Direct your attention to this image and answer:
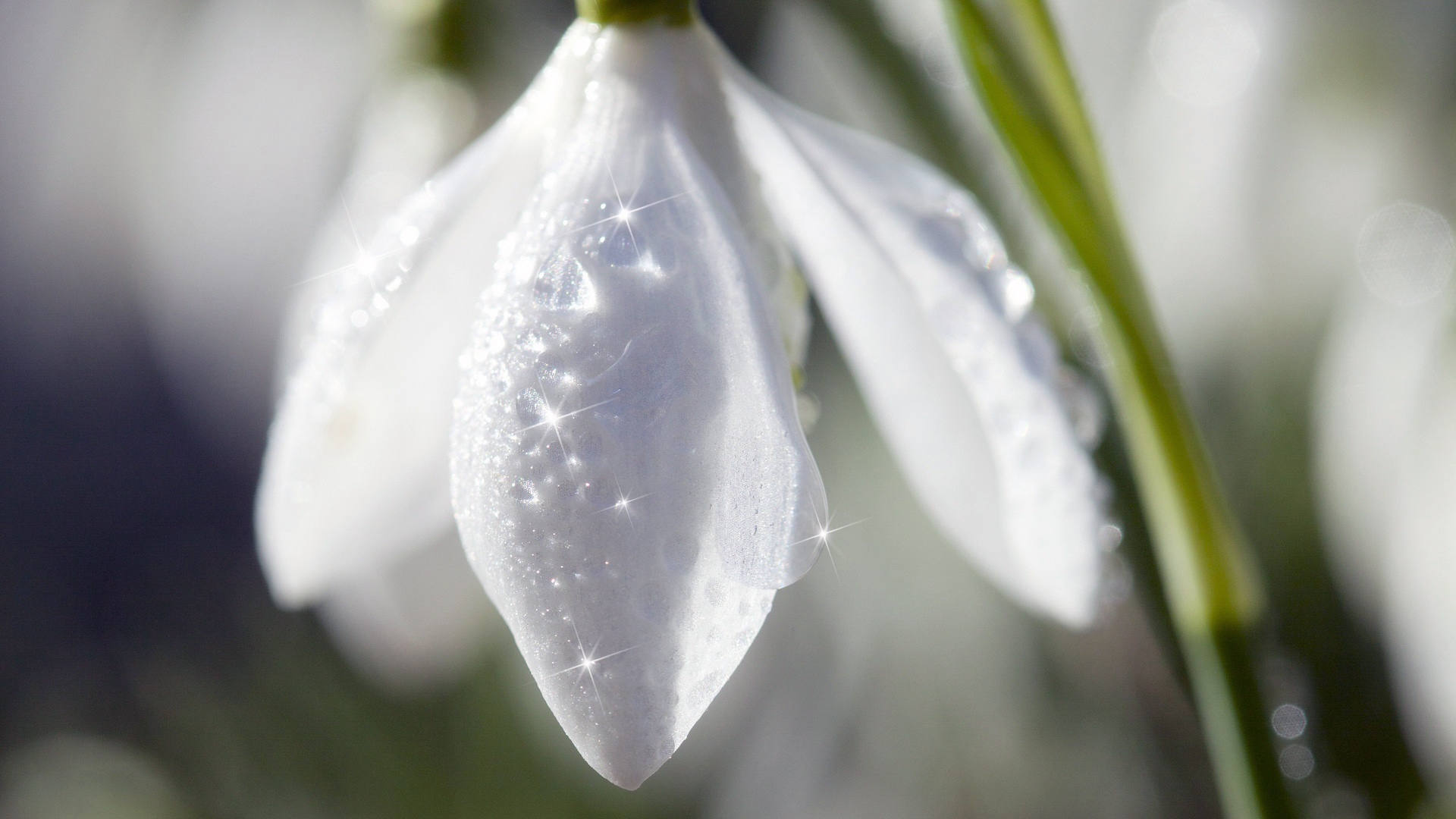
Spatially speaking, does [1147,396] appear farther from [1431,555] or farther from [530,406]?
[1431,555]

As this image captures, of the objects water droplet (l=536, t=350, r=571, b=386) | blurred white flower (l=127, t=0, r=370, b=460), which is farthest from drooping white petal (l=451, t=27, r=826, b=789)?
blurred white flower (l=127, t=0, r=370, b=460)

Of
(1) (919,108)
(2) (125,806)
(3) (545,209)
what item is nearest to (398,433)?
(3) (545,209)

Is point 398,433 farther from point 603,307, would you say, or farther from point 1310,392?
point 1310,392

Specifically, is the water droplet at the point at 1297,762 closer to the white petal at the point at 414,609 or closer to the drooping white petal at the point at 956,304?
the drooping white petal at the point at 956,304

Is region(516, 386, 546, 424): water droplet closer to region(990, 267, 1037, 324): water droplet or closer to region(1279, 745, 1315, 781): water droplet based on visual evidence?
region(990, 267, 1037, 324): water droplet

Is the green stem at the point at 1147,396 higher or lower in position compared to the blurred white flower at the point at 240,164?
higher

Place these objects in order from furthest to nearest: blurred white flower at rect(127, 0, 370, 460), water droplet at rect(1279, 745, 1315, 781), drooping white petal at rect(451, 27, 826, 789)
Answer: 1. blurred white flower at rect(127, 0, 370, 460)
2. water droplet at rect(1279, 745, 1315, 781)
3. drooping white petal at rect(451, 27, 826, 789)

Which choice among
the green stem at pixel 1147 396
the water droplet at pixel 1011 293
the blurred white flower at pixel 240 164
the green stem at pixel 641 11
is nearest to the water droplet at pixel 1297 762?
the green stem at pixel 1147 396

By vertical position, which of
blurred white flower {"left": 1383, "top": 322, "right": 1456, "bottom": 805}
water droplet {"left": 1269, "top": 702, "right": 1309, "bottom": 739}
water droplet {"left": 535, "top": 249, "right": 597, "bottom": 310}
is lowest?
water droplet {"left": 1269, "top": 702, "right": 1309, "bottom": 739}
